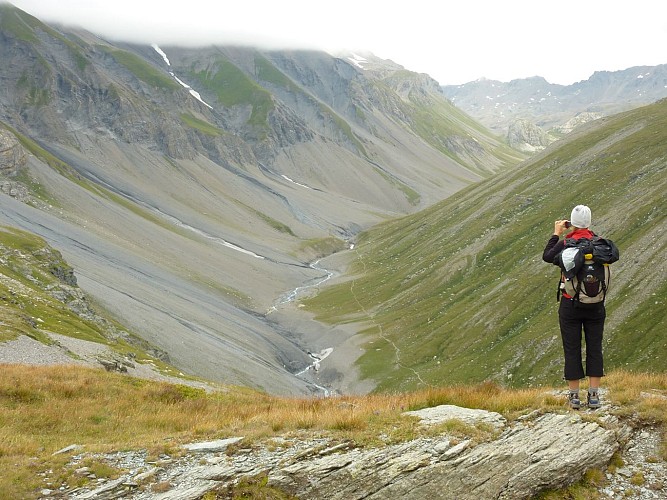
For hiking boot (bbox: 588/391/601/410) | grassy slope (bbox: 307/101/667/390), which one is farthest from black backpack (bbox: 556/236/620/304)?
grassy slope (bbox: 307/101/667/390)

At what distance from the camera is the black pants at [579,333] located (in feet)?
42.0

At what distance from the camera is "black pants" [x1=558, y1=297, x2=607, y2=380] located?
504 inches

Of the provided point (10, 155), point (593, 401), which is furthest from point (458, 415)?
point (10, 155)

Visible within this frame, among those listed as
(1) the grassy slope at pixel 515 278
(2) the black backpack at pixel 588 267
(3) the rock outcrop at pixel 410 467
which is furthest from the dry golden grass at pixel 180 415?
(1) the grassy slope at pixel 515 278

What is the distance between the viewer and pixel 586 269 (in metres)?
12.2

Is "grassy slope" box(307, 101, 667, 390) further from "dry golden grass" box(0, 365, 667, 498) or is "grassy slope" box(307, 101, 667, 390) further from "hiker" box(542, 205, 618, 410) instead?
"hiker" box(542, 205, 618, 410)

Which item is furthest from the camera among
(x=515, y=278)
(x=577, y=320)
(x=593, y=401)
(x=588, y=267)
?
(x=515, y=278)

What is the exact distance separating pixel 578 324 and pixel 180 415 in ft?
40.5

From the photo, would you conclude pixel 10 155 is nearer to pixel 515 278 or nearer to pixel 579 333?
pixel 515 278

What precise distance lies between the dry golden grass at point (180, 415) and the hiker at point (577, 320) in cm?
91

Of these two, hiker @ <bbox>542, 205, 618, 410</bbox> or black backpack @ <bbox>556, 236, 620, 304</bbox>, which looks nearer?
black backpack @ <bbox>556, 236, 620, 304</bbox>

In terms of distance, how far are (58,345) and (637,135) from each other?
341 feet

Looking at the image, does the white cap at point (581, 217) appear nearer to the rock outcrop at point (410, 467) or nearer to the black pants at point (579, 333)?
the black pants at point (579, 333)

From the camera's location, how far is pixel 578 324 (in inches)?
511
